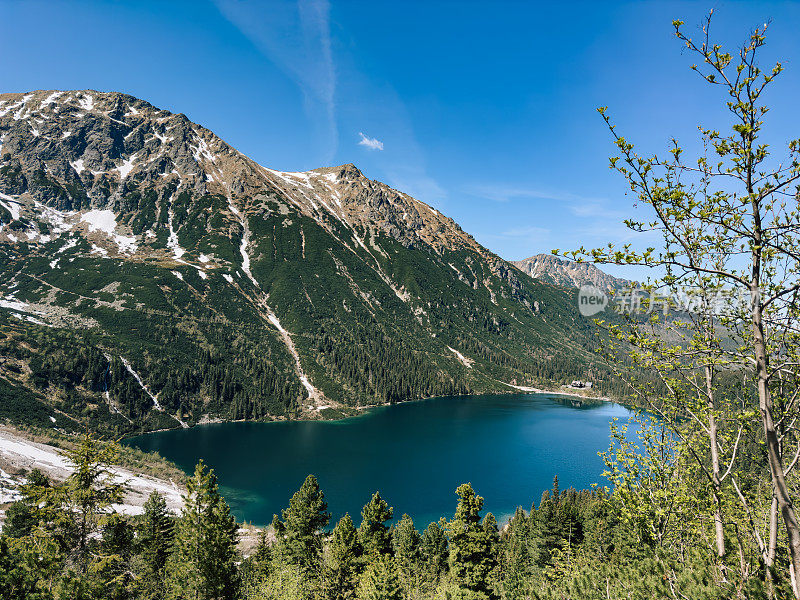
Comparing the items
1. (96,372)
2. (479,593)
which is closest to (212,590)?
(479,593)

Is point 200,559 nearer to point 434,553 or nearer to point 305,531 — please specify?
point 305,531

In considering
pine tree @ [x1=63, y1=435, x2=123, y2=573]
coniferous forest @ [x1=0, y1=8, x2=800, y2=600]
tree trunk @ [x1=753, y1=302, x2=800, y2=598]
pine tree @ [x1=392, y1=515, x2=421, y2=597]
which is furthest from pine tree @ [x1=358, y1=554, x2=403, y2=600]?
tree trunk @ [x1=753, y1=302, x2=800, y2=598]

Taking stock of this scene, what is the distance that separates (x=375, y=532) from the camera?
39.5m

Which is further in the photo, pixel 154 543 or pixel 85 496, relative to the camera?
pixel 154 543

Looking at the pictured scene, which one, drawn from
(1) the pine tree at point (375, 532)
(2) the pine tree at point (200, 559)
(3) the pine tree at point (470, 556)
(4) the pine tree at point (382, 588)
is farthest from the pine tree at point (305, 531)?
(3) the pine tree at point (470, 556)

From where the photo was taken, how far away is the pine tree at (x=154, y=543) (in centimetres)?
3341

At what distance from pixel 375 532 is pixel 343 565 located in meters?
4.70

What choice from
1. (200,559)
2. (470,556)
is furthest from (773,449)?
(200,559)

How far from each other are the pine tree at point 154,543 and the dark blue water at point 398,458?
1478 inches

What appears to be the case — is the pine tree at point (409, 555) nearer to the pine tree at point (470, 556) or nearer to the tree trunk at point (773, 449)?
the pine tree at point (470, 556)

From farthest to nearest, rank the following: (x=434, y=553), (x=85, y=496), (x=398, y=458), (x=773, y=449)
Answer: (x=398, y=458)
(x=434, y=553)
(x=85, y=496)
(x=773, y=449)

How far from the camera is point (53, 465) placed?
64.0m

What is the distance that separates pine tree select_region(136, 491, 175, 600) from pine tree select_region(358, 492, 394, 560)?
18.4 metres

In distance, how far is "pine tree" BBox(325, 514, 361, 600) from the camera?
112ft
